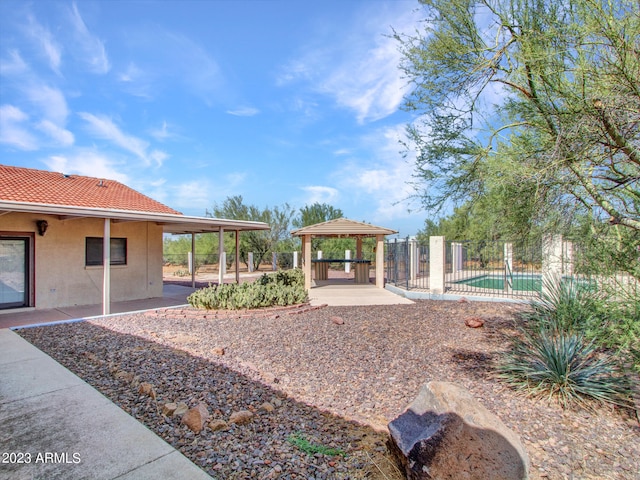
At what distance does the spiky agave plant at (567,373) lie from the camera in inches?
A: 171

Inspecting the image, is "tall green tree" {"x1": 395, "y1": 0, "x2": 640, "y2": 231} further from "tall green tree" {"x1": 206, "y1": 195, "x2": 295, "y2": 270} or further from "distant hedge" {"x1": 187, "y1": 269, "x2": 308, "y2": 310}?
"tall green tree" {"x1": 206, "y1": 195, "x2": 295, "y2": 270}

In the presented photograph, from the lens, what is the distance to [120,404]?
13.4ft

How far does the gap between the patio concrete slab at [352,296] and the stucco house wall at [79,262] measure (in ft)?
19.9

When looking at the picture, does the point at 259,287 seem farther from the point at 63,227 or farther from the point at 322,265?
the point at 322,265

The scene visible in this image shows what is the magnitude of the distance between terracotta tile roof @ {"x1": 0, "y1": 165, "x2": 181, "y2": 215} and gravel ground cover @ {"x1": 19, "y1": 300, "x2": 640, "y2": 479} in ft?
14.5

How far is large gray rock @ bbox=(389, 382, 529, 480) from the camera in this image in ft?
8.54

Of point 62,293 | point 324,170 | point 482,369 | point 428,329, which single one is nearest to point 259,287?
point 428,329

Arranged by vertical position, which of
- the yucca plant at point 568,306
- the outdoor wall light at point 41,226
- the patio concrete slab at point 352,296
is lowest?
the patio concrete slab at point 352,296

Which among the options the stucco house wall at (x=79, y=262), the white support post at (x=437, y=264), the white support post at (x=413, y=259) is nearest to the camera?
the stucco house wall at (x=79, y=262)

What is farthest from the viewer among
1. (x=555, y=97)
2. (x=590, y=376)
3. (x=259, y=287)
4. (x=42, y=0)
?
(x=259, y=287)

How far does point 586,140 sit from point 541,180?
575 mm

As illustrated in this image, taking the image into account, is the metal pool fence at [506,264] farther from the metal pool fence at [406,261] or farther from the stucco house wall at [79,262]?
the stucco house wall at [79,262]

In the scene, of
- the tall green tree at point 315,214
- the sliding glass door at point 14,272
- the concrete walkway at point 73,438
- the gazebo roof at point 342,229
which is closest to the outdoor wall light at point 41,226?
the sliding glass door at point 14,272

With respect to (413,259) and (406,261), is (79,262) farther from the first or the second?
(413,259)
